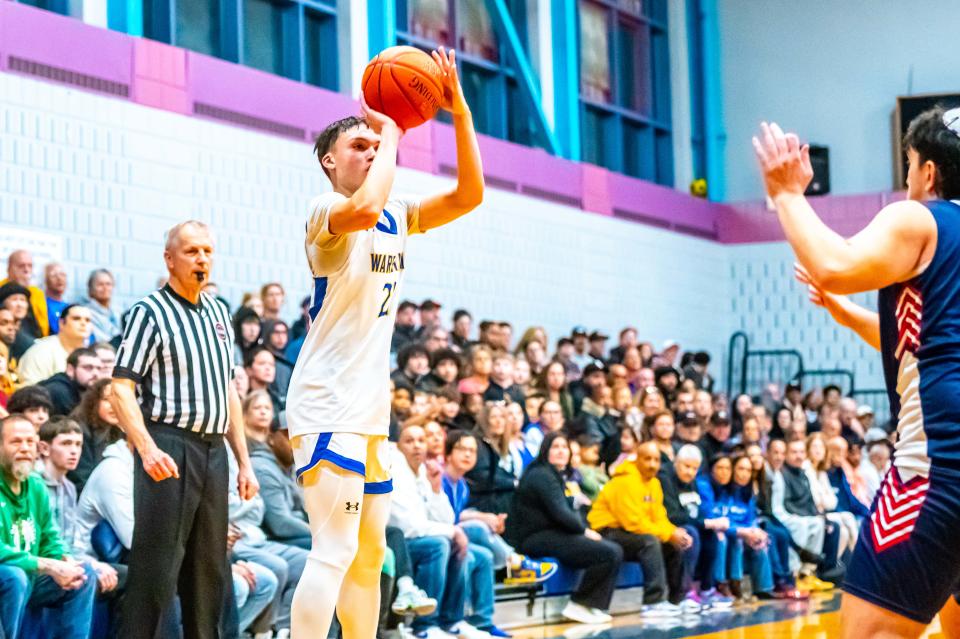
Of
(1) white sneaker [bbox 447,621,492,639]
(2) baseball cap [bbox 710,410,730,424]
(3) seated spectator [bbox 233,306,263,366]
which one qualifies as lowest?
(1) white sneaker [bbox 447,621,492,639]

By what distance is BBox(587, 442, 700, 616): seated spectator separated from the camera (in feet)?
34.9

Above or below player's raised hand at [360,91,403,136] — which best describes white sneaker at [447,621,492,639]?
below

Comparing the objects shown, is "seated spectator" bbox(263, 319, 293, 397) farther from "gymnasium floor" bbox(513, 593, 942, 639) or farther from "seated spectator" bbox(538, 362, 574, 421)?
"gymnasium floor" bbox(513, 593, 942, 639)

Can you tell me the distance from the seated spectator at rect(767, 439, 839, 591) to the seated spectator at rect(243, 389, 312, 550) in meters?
5.59

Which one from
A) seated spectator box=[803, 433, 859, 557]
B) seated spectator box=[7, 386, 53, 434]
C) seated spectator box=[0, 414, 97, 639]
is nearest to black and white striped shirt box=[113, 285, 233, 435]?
seated spectator box=[0, 414, 97, 639]

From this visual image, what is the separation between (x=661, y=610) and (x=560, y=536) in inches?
41.1

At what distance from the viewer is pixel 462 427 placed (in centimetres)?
1066

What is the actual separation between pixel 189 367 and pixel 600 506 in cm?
561

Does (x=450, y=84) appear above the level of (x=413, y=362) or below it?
above

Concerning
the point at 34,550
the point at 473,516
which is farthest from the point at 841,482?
the point at 34,550

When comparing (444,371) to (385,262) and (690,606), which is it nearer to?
(690,606)

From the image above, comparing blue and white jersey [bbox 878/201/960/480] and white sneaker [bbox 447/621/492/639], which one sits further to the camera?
white sneaker [bbox 447/621/492/639]

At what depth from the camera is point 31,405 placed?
7.19 metres

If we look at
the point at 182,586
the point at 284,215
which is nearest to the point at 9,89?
the point at 284,215
